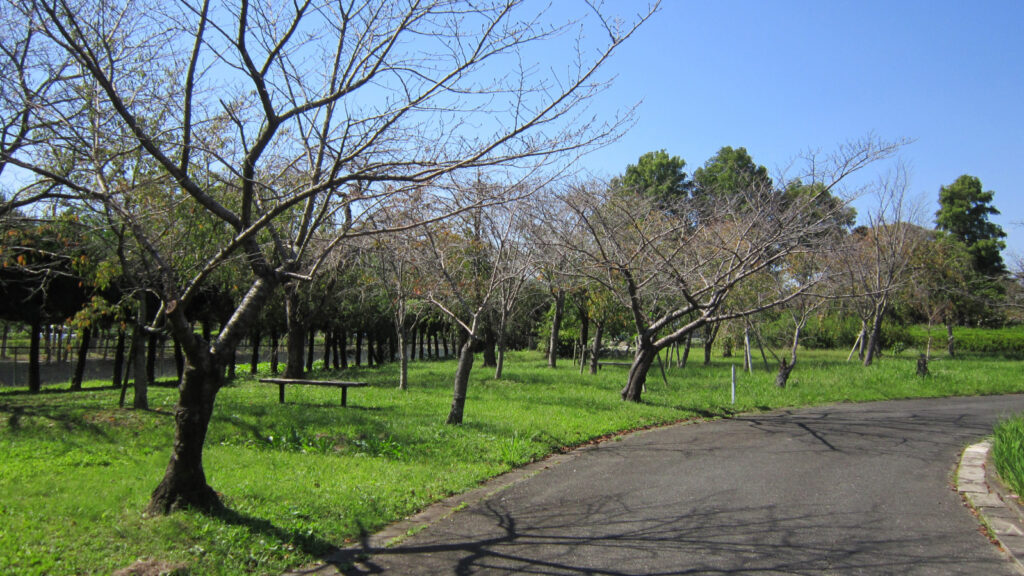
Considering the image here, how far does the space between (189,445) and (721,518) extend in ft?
15.5

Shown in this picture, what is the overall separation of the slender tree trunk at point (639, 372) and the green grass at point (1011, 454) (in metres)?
6.68

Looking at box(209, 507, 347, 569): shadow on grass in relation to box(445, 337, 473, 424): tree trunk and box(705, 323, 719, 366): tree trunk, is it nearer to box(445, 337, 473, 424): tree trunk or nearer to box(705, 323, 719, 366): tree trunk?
box(445, 337, 473, 424): tree trunk

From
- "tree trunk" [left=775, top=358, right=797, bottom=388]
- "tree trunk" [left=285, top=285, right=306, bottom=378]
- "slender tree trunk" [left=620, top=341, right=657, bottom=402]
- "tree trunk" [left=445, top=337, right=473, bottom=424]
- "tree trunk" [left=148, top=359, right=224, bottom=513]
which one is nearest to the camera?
"tree trunk" [left=148, top=359, right=224, bottom=513]

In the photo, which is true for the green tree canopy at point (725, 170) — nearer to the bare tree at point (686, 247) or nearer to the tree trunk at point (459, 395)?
the bare tree at point (686, 247)

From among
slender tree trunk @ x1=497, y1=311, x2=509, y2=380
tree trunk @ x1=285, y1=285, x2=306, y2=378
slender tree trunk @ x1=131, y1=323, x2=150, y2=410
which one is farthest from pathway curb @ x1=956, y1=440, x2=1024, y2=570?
tree trunk @ x1=285, y1=285, x2=306, y2=378

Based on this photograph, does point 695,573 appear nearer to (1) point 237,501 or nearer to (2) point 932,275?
(1) point 237,501

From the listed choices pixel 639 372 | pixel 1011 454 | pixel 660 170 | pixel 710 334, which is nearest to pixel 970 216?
pixel 660 170

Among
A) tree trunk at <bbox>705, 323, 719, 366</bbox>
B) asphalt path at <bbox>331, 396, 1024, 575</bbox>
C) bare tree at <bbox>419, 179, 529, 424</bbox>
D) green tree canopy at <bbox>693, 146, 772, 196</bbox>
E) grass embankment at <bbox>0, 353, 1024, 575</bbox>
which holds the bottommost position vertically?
asphalt path at <bbox>331, 396, 1024, 575</bbox>

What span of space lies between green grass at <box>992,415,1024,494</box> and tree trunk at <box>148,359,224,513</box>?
782 centimetres

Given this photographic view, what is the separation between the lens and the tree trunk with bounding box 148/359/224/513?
18.5ft

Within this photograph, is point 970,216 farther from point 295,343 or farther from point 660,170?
point 295,343

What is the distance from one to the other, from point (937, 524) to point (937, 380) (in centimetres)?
1501

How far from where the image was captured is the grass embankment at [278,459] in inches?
203

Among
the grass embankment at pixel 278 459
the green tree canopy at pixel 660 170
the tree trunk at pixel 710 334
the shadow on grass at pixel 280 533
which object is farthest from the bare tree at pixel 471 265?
the green tree canopy at pixel 660 170
